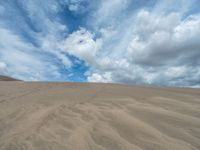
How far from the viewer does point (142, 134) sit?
402 cm

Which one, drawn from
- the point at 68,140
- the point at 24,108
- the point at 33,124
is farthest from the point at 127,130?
the point at 24,108

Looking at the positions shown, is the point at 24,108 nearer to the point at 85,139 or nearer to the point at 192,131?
the point at 85,139

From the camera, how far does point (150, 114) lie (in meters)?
5.31

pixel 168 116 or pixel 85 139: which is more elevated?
pixel 168 116

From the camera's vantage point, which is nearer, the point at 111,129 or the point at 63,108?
the point at 111,129

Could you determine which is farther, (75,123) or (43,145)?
(75,123)

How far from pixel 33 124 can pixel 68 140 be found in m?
1.51

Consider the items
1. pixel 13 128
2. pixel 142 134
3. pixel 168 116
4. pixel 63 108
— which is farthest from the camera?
pixel 63 108

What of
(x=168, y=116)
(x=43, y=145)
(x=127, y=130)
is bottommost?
(x=43, y=145)

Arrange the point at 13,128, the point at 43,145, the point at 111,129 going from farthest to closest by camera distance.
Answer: the point at 13,128 → the point at 111,129 → the point at 43,145

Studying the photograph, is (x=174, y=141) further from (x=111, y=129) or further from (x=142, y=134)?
(x=111, y=129)

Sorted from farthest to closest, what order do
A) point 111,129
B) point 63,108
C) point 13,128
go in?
point 63,108 < point 13,128 < point 111,129

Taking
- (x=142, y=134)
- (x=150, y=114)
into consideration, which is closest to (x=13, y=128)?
(x=142, y=134)

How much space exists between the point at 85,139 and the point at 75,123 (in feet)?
3.40
